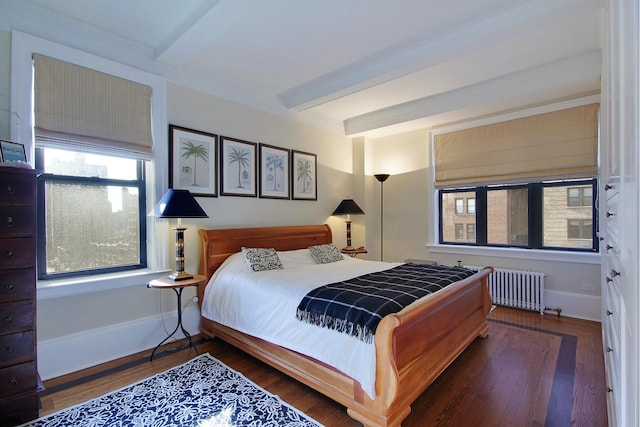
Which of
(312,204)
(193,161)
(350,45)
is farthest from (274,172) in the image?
(350,45)

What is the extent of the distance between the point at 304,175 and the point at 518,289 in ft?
10.5

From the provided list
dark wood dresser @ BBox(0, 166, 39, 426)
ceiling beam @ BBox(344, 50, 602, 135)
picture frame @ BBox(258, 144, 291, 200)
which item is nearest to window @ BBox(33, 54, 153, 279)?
dark wood dresser @ BBox(0, 166, 39, 426)

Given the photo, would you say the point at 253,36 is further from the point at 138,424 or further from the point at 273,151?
the point at 138,424

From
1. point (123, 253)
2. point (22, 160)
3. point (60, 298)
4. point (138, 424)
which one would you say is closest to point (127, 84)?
point (22, 160)

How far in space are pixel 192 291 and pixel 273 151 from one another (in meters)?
1.98

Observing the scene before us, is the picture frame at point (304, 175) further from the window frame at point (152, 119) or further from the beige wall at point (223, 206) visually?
the window frame at point (152, 119)

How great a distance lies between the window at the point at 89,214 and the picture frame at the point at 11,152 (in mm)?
427

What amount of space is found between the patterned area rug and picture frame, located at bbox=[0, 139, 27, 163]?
1683 millimetres

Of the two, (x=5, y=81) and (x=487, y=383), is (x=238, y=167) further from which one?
(x=487, y=383)

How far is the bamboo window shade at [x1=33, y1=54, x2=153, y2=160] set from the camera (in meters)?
2.46

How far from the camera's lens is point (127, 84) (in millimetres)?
2887

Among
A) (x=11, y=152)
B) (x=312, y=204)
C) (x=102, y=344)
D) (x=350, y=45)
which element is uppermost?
(x=350, y=45)

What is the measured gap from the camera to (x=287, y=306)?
2.35 meters

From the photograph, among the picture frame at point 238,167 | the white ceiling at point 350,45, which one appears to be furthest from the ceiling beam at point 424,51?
the picture frame at point 238,167
